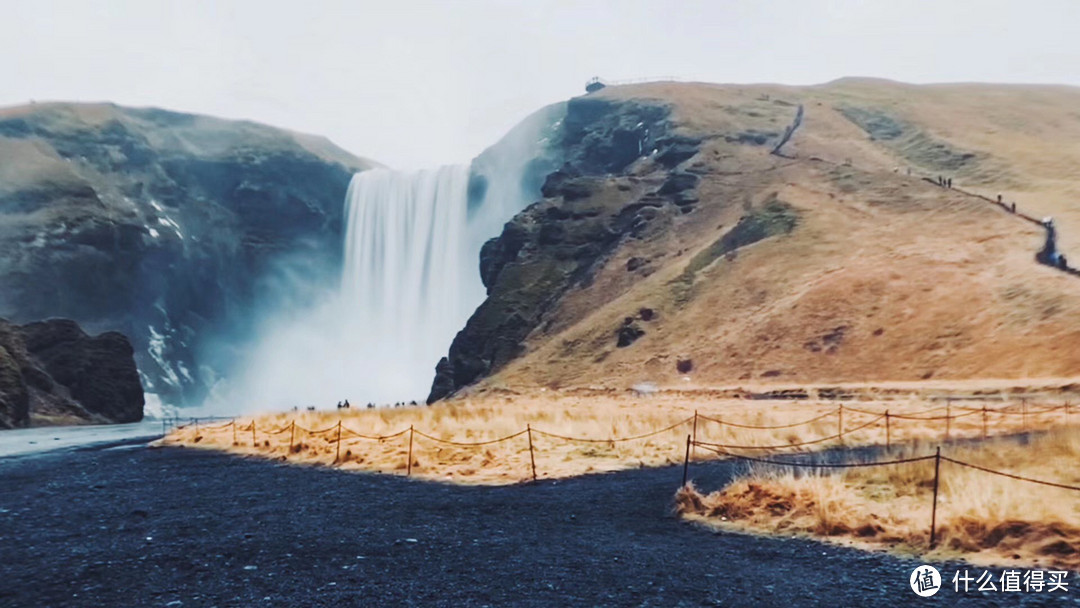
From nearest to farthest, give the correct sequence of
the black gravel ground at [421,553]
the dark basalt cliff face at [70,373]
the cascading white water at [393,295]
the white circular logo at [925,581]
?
the white circular logo at [925,581] < the black gravel ground at [421,553] < the dark basalt cliff face at [70,373] < the cascading white water at [393,295]

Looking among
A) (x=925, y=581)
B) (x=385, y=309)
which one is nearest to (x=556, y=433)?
(x=925, y=581)

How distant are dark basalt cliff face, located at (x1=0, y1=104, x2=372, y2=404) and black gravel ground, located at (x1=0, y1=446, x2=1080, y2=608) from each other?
321 feet

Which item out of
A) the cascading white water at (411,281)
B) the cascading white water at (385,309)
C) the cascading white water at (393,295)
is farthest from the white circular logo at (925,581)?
the cascading white water at (393,295)

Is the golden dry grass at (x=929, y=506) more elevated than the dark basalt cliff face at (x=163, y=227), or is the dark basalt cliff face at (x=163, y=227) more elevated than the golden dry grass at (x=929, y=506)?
the dark basalt cliff face at (x=163, y=227)

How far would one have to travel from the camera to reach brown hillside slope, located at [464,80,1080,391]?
45.1m

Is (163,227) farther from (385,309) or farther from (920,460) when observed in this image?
(920,460)

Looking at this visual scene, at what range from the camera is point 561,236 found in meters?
84.3

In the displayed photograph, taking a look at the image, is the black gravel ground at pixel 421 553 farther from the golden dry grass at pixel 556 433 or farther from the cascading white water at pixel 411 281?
the cascading white water at pixel 411 281

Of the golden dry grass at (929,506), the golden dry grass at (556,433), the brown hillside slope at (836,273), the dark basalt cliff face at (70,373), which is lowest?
the dark basalt cliff face at (70,373)

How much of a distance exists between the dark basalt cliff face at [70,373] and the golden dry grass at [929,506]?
66.5m

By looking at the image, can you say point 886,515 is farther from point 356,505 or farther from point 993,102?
point 993,102

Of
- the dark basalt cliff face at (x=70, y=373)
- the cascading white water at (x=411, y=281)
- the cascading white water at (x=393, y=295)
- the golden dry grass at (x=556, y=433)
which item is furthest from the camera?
the cascading white water at (x=393, y=295)

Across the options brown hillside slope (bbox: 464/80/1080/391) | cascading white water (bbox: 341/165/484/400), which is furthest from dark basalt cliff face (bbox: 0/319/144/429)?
brown hillside slope (bbox: 464/80/1080/391)

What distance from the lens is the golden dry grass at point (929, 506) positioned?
35.8 ft
